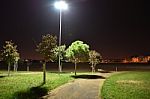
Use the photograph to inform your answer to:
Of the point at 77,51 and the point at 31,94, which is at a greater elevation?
the point at 77,51

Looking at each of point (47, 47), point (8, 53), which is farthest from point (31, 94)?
point (8, 53)

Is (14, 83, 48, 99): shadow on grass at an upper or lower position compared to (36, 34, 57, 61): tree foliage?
lower

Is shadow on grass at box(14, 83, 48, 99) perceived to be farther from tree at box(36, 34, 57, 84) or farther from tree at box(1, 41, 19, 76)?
tree at box(1, 41, 19, 76)

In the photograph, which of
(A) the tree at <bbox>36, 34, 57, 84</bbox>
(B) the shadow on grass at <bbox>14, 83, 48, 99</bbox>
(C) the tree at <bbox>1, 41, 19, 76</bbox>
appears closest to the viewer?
(B) the shadow on grass at <bbox>14, 83, 48, 99</bbox>

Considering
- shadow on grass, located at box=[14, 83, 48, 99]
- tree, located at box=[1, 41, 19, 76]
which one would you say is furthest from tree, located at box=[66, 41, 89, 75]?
shadow on grass, located at box=[14, 83, 48, 99]

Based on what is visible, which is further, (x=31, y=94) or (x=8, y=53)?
(x=8, y=53)

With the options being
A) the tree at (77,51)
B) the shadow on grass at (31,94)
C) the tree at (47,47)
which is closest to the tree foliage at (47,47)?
the tree at (47,47)

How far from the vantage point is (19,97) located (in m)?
16.3

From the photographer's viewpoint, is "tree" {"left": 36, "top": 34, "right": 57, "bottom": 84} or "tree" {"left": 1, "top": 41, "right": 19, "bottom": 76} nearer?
"tree" {"left": 36, "top": 34, "right": 57, "bottom": 84}

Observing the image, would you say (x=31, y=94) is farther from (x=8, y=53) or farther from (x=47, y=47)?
(x=8, y=53)

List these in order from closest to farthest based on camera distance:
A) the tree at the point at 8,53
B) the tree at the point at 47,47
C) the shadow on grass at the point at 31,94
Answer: the shadow on grass at the point at 31,94
the tree at the point at 47,47
the tree at the point at 8,53

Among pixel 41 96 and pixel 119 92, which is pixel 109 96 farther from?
pixel 41 96

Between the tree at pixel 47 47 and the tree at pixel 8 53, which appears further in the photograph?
the tree at pixel 8 53

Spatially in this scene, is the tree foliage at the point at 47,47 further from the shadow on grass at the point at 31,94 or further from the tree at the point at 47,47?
the shadow on grass at the point at 31,94
